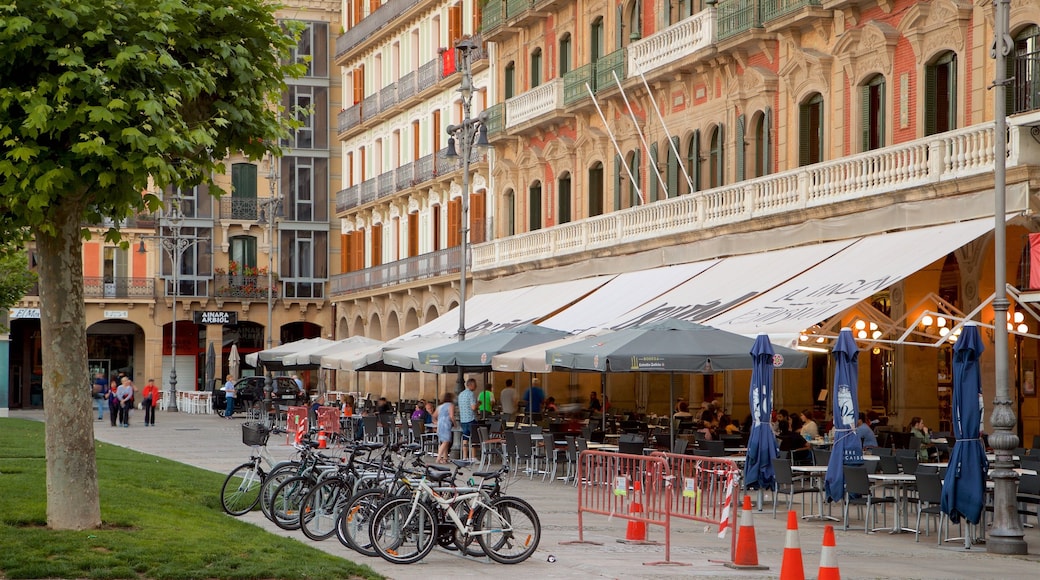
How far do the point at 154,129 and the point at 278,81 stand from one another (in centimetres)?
190

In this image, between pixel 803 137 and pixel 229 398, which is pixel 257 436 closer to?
pixel 803 137

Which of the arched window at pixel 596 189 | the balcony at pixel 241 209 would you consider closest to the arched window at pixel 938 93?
the arched window at pixel 596 189

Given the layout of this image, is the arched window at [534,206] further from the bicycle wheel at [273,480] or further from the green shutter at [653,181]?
the bicycle wheel at [273,480]

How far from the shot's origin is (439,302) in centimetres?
5278

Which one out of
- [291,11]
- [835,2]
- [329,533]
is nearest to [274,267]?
[291,11]

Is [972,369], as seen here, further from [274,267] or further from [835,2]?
[274,267]

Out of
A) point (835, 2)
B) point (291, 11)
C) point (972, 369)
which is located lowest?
point (972, 369)

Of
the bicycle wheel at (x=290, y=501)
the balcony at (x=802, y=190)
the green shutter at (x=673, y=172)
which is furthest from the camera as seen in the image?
the green shutter at (x=673, y=172)

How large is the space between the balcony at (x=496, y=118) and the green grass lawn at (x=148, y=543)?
27225mm

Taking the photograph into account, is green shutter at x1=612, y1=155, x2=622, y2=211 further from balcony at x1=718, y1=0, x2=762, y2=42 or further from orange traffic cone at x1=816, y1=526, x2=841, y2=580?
orange traffic cone at x1=816, y1=526, x2=841, y2=580

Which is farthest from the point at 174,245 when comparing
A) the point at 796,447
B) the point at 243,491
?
the point at 243,491

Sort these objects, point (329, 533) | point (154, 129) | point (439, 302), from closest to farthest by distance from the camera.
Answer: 1. point (154, 129)
2. point (329, 533)
3. point (439, 302)

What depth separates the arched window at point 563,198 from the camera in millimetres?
43625

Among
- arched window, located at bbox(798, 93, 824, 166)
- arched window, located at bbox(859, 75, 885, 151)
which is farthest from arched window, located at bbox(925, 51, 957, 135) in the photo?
arched window, located at bbox(798, 93, 824, 166)
